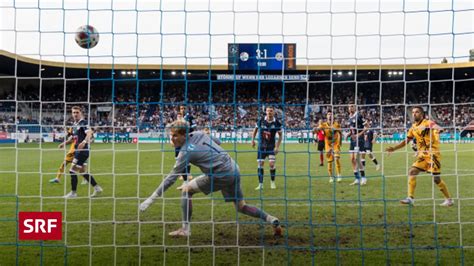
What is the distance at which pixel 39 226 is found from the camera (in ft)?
21.7

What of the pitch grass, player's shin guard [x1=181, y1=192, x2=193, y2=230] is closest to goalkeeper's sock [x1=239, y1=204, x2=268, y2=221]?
the pitch grass

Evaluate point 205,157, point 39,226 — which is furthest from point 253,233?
point 39,226

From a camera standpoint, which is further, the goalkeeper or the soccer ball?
the goalkeeper

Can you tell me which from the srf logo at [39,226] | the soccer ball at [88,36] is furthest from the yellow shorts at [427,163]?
the srf logo at [39,226]

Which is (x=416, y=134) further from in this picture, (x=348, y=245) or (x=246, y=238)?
(x=246, y=238)

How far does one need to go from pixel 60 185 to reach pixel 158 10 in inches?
326

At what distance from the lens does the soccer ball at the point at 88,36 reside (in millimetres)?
6031

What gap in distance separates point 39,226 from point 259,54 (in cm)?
386

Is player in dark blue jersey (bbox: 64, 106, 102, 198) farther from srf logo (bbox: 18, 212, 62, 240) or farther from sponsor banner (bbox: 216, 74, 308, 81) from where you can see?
sponsor banner (bbox: 216, 74, 308, 81)

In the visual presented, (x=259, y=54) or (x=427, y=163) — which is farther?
(x=427, y=163)

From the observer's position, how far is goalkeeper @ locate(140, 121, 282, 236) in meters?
6.43

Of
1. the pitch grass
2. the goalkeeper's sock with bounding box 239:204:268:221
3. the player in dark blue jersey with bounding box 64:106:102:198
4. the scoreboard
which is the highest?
the scoreboard

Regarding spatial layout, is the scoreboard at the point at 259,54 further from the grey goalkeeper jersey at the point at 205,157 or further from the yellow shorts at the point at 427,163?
the yellow shorts at the point at 427,163

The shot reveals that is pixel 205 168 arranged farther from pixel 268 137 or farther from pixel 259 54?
pixel 268 137
